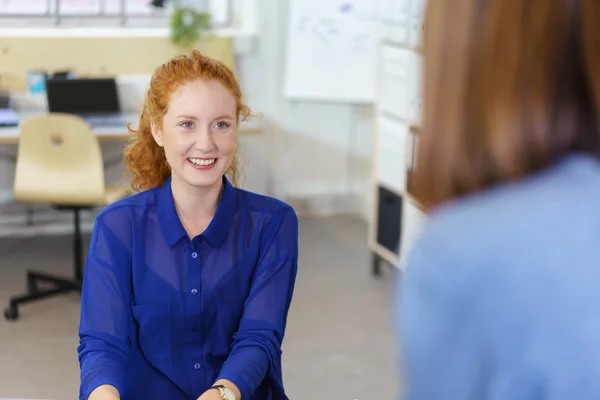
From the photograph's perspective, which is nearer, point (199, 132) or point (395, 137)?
point (199, 132)

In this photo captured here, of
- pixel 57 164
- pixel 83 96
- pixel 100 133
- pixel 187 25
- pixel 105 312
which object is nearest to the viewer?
pixel 105 312

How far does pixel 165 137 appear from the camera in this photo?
6.15ft

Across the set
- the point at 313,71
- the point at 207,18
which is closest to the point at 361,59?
the point at 313,71

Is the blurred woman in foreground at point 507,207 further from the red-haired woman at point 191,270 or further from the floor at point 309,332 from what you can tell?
the floor at point 309,332

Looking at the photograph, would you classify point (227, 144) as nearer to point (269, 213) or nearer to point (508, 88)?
point (269, 213)

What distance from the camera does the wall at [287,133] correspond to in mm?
5164

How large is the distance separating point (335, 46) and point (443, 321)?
479 cm

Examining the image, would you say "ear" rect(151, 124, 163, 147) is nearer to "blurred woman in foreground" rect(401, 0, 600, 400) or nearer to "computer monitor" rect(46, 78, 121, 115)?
"blurred woman in foreground" rect(401, 0, 600, 400)

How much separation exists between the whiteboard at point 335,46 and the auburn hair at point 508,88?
15.4 feet

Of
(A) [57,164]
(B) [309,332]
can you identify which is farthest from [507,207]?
(A) [57,164]

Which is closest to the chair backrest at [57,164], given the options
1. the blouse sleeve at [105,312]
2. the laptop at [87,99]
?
the laptop at [87,99]

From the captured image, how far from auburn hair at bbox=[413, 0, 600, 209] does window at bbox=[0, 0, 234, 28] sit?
4.82m

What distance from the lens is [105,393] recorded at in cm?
153

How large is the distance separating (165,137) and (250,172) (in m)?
3.71
